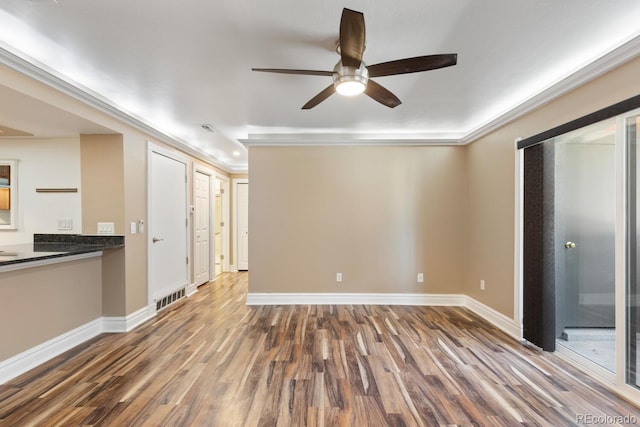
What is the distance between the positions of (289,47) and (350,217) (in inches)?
103

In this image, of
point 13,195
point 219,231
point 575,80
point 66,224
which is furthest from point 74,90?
point 219,231

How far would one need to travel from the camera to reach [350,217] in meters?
4.25

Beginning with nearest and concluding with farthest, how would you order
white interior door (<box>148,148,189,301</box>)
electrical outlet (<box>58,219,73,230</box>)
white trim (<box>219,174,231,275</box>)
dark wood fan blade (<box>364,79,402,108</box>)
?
dark wood fan blade (<box>364,79,402,108</box>), electrical outlet (<box>58,219,73,230</box>), white interior door (<box>148,148,189,301</box>), white trim (<box>219,174,231,275</box>)

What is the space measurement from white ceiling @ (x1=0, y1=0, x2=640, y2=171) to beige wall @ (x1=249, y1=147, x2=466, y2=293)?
95 cm

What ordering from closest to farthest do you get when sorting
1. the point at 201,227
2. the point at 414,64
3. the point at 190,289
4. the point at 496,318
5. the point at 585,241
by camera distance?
the point at 414,64 < the point at 585,241 < the point at 496,318 < the point at 190,289 < the point at 201,227

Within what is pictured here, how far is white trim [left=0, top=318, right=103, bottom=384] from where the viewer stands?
2275 millimetres

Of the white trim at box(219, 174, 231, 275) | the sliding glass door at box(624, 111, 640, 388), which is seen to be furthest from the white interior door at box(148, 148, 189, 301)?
the sliding glass door at box(624, 111, 640, 388)

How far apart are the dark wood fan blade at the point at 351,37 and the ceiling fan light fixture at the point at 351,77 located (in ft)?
0.17

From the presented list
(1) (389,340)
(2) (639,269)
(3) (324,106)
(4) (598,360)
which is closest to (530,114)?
(2) (639,269)

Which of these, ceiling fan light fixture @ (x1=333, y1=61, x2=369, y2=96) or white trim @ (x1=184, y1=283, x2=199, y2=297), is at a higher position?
ceiling fan light fixture @ (x1=333, y1=61, x2=369, y2=96)

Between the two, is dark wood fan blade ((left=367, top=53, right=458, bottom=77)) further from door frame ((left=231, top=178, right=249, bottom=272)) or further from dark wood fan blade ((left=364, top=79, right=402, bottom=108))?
door frame ((left=231, top=178, right=249, bottom=272))

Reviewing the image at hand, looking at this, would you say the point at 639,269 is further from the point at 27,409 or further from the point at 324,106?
the point at 27,409

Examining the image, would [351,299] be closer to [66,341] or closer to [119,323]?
[119,323]

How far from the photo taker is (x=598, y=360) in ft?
8.20
